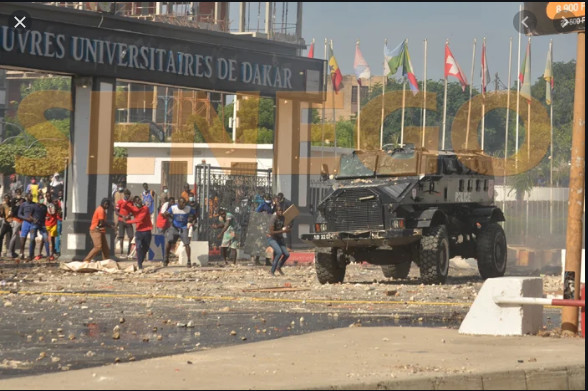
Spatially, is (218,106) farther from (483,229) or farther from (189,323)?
(189,323)

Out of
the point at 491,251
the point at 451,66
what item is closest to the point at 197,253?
the point at 491,251

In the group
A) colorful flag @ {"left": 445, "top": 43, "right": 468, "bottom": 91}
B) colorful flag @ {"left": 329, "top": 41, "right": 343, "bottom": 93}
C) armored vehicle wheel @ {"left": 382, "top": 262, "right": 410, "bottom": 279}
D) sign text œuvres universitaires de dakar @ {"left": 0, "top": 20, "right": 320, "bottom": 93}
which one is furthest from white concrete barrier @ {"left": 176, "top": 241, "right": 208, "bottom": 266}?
colorful flag @ {"left": 329, "top": 41, "right": 343, "bottom": 93}

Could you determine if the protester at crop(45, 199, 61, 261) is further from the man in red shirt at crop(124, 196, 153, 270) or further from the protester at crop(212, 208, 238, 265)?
the man in red shirt at crop(124, 196, 153, 270)

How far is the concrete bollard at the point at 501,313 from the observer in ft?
45.1

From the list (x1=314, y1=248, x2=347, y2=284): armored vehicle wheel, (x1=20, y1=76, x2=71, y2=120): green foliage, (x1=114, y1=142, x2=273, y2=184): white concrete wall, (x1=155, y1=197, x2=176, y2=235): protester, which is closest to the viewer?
(x1=314, y1=248, x2=347, y2=284): armored vehicle wheel

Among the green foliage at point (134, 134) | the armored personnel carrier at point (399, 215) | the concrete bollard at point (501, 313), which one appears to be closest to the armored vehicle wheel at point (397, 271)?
the armored personnel carrier at point (399, 215)

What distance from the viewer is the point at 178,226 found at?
98.6 feet

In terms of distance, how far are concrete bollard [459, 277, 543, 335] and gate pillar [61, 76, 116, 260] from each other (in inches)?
689

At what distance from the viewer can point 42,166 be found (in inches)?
2279

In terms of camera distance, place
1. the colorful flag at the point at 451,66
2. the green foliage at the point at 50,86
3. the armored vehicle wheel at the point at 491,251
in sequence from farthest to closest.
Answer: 1. the green foliage at the point at 50,86
2. the colorful flag at the point at 451,66
3. the armored vehicle wheel at the point at 491,251

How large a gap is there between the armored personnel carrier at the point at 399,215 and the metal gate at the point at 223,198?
7.90 meters

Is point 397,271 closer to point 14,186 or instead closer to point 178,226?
point 178,226

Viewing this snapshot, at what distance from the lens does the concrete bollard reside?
1374 cm

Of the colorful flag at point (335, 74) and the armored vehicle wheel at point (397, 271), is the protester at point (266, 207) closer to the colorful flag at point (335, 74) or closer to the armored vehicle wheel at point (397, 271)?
the armored vehicle wheel at point (397, 271)
